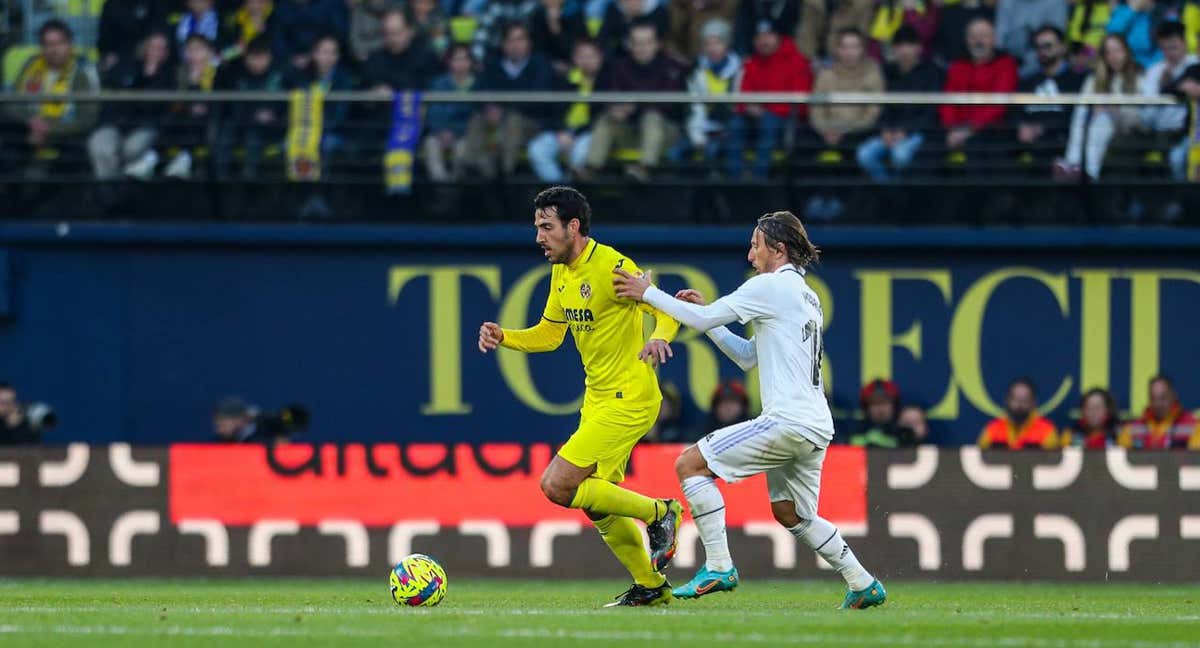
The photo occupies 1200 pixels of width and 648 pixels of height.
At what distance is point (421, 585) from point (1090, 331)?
316 inches

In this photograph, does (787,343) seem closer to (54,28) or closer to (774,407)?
(774,407)

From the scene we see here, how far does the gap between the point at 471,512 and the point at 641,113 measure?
12.1ft

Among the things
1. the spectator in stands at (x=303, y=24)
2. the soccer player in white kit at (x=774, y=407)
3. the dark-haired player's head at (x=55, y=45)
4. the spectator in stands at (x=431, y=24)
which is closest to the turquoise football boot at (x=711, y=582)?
the soccer player in white kit at (x=774, y=407)

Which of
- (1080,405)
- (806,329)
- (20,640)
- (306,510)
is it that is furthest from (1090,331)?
(20,640)

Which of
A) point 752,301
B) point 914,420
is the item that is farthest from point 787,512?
point 914,420

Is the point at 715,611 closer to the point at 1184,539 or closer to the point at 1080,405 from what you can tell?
the point at 1184,539

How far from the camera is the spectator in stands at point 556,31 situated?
16828mm

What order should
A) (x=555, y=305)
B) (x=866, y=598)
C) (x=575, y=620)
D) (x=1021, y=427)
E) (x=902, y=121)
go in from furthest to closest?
(x=902, y=121) → (x=1021, y=427) → (x=555, y=305) → (x=866, y=598) → (x=575, y=620)

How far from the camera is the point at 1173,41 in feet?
51.9

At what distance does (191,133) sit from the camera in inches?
658

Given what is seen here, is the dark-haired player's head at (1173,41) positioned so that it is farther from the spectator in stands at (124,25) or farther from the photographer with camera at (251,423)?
the spectator in stands at (124,25)

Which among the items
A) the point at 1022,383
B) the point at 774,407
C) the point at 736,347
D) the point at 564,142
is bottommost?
the point at 1022,383

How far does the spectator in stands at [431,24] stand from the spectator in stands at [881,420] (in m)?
4.72

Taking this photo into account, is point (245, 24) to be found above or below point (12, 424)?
above
